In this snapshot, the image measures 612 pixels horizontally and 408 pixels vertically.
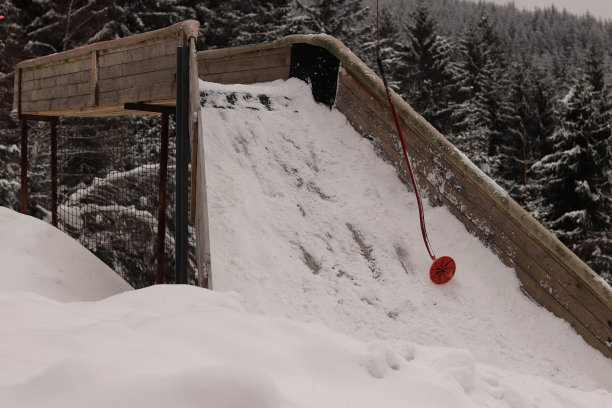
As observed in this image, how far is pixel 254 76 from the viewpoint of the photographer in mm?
6832

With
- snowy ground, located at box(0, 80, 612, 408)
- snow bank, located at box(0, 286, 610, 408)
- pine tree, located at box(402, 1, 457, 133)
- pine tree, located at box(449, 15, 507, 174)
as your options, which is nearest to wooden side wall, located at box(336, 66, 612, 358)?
snowy ground, located at box(0, 80, 612, 408)

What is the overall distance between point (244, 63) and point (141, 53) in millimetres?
1836

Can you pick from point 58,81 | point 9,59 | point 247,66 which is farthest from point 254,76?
point 9,59

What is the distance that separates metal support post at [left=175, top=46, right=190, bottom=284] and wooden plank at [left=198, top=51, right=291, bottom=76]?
6.97 ft

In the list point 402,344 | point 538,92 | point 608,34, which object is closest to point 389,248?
point 402,344

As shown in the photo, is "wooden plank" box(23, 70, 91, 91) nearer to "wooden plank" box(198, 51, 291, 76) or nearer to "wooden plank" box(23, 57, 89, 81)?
"wooden plank" box(23, 57, 89, 81)

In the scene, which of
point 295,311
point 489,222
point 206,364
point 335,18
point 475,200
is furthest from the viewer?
point 335,18

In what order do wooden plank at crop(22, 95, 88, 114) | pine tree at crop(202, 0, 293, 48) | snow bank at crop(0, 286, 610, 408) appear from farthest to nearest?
pine tree at crop(202, 0, 293, 48), wooden plank at crop(22, 95, 88, 114), snow bank at crop(0, 286, 610, 408)

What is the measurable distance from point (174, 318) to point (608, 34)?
118528 mm

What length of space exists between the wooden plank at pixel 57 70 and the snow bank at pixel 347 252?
5.13ft

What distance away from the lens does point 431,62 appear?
3841cm

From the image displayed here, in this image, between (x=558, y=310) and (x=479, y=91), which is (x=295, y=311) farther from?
(x=479, y=91)

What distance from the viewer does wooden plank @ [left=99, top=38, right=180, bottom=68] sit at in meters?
4.91

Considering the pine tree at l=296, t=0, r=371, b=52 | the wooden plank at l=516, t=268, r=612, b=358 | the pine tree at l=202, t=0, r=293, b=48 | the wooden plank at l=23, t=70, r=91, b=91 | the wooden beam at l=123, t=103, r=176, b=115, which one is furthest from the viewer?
the pine tree at l=296, t=0, r=371, b=52
